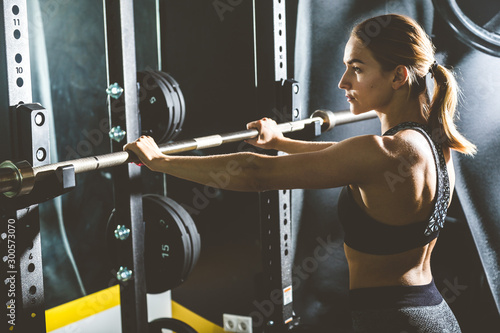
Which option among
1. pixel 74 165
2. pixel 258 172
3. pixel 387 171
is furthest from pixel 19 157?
pixel 387 171

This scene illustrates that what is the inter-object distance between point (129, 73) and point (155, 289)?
0.92 meters

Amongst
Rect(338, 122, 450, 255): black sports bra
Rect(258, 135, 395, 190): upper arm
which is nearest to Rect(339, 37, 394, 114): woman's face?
Rect(338, 122, 450, 255): black sports bra

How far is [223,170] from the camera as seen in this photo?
154 cm

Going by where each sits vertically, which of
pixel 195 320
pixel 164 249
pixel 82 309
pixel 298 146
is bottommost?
pixel 195 320

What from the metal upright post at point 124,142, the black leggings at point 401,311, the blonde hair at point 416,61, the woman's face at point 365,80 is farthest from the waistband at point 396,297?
the metal upright post at point 124,142

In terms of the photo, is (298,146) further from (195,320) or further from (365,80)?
(195,320)

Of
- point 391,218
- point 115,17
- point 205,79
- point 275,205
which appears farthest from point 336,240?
point 115,17

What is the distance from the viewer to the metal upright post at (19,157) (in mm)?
1437

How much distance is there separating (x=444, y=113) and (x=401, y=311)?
63cm

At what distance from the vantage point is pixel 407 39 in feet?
5.15

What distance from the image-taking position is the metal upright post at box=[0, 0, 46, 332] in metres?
1.44

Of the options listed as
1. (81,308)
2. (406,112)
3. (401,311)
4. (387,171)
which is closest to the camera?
(387,171)

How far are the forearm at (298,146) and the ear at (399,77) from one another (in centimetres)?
58

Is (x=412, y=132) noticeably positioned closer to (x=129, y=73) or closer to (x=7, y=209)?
(x=129, y=73)
